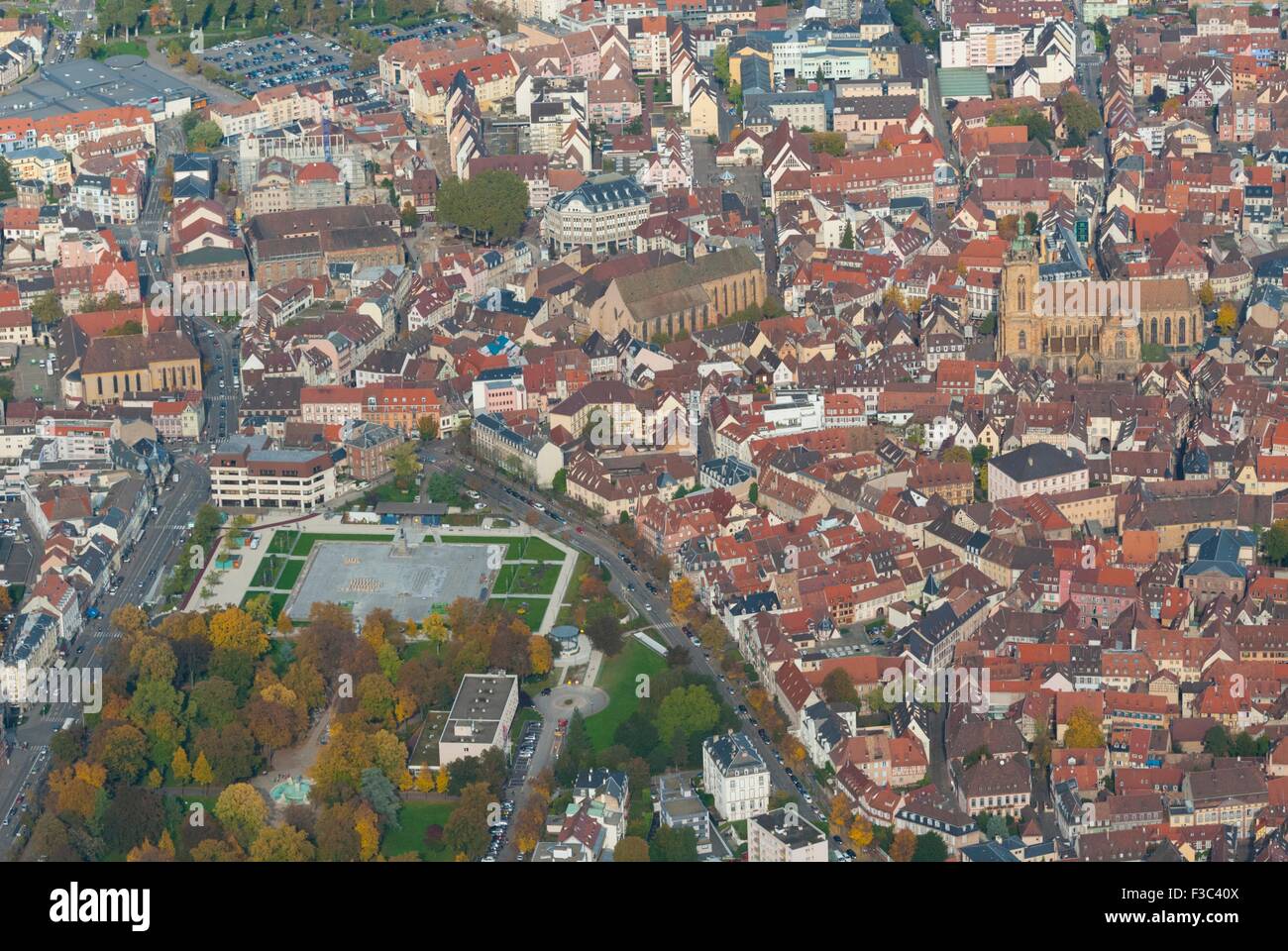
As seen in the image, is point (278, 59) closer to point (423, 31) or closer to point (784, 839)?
point (423, 31)

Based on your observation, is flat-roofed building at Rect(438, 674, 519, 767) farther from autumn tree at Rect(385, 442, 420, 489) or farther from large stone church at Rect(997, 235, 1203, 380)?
large stone church at Rect(997, 235, 1203, 380)

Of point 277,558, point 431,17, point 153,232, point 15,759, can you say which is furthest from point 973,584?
point 431,17

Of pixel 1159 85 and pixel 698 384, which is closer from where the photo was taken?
pixel 698 384

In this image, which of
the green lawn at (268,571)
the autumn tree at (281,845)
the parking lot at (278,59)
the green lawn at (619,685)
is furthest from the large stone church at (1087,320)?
the parking lot at (278,59)

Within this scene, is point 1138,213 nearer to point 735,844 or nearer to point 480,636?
point 480,636

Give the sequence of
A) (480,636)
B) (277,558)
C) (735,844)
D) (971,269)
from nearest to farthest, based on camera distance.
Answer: (735,844) → (480,636) → (277,558) → (971,269)
